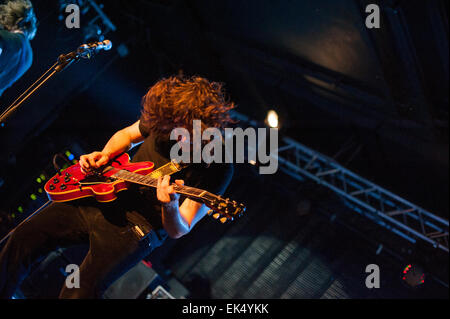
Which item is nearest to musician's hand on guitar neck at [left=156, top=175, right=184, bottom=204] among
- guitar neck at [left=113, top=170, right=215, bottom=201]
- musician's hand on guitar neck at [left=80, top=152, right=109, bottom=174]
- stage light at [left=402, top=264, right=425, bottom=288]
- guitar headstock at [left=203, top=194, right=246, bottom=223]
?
guitar neck at [left=113, top=170, right=215, bottom=201]

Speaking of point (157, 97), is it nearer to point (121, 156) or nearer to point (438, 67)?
point (121, 156)

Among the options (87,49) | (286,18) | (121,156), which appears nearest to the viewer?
(87,49)

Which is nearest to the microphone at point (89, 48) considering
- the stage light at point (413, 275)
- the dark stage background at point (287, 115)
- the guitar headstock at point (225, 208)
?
the guitar headstock at point (225, 208)

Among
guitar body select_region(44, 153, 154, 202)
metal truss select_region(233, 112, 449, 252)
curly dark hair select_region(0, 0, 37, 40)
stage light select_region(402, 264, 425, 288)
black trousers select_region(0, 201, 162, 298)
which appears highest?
curly dark hair select_region(0, 0, 37, 40)

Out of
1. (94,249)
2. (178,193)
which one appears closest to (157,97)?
(178,193)

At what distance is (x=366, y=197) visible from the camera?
5.62m

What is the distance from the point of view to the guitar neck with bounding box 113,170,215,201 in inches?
86.4

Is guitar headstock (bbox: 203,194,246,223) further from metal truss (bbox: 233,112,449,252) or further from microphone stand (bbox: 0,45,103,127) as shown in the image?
metal truss (bbox: 233,112,449,252)

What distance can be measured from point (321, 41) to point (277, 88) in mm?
1370

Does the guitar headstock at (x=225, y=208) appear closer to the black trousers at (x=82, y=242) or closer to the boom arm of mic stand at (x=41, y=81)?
the black trousers at (x=82, y=242)

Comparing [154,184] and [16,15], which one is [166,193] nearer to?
[154,184]

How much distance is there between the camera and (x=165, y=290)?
5.54 m

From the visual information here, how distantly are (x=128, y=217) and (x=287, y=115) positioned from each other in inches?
186

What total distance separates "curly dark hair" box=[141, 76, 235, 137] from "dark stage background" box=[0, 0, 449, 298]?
7.25ft
